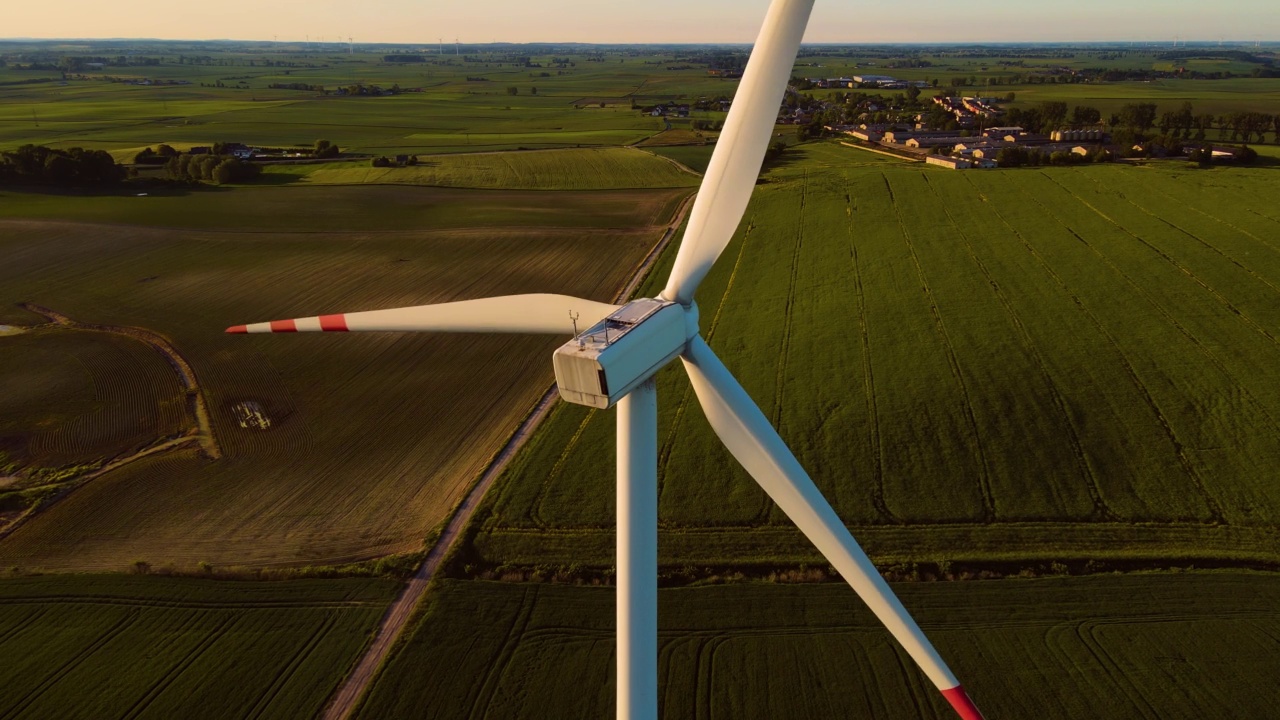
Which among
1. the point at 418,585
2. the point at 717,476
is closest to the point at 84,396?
the point at 418,585

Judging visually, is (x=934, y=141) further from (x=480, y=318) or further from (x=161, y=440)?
(x=480, y=318)

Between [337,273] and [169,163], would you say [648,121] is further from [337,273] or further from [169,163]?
[337,273]

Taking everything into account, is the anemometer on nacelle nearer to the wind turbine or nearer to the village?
the wind turbine

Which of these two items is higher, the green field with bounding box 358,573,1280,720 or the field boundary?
the field boundary

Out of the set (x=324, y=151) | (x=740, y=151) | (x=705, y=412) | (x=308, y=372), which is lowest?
(x=308, y=372)

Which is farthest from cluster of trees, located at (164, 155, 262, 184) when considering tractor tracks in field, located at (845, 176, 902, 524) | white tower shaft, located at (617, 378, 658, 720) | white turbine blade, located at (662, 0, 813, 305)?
white tower shaft, located at (617, 378, 658, 720)

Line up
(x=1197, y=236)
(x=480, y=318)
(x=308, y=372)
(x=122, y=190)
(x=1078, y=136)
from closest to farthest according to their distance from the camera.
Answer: (x=480, y=318) → (x=308, y=372) → (x=1197, y=236) → (x=122, y=190) → (x=1078, y=136)

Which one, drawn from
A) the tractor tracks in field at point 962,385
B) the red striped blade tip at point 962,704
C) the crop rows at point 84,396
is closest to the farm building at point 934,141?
the tractor tracks in field at point 962,385
